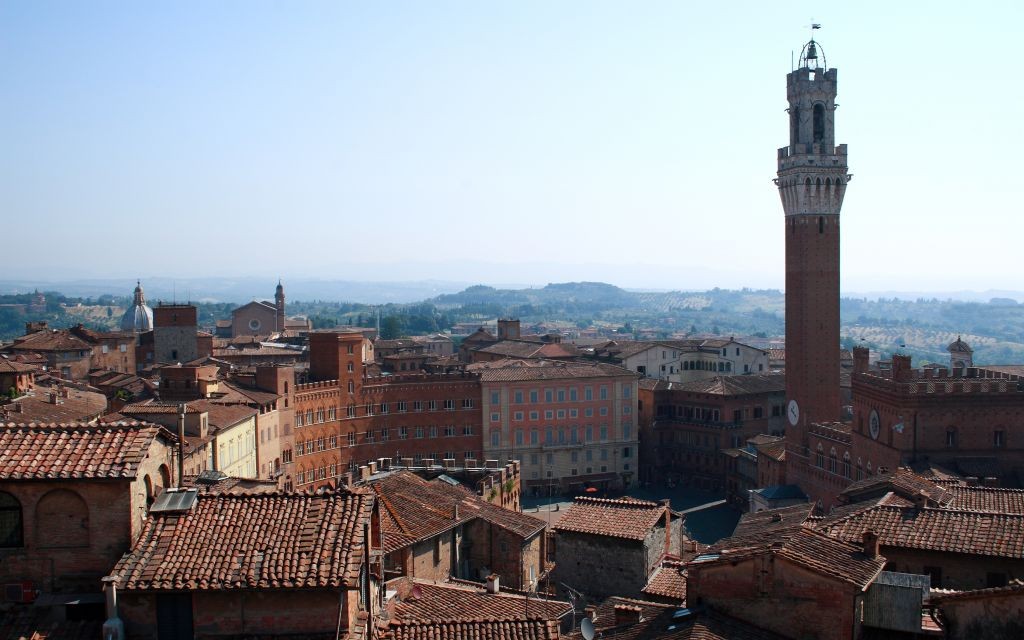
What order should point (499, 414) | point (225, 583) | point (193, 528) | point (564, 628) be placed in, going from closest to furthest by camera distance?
point (225, 583), point (193, 528), point (564, 628), point (499, 414)

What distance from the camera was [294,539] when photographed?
16.5 meters

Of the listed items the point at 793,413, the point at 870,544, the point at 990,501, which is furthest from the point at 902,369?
the point at 870,544

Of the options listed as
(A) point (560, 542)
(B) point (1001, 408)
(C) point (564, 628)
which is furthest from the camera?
(B) point (1001, 408)

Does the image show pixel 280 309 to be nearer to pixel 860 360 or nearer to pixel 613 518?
pixel 860 360

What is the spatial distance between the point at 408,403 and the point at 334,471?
7.64m

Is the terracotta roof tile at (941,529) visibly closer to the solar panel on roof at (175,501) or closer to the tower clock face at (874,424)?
the solar panel on roof at (175,501)

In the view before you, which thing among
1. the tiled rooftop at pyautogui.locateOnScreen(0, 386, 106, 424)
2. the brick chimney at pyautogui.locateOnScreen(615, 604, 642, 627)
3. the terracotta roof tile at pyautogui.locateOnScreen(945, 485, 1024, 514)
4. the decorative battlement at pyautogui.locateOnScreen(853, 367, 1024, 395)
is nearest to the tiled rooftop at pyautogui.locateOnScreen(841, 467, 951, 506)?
the terracotta roof tile at pyautogui.locateOnScreen(945, 485, 1024, 514)

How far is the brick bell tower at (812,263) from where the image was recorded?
68062 mm

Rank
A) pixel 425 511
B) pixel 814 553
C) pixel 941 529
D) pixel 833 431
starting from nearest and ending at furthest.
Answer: pixel 814 553 → pixel 941 529 → pixel 425 511 → pixel 833 431

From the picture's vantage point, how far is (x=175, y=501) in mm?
17266

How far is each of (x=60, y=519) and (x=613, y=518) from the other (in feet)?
59.3

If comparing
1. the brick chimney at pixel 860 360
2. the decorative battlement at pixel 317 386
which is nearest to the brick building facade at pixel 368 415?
the decorative battlement at pixel 317 386

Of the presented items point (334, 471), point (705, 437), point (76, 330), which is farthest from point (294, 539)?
point (76, 330)

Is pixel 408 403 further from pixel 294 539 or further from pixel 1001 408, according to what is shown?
pixel 294 539
